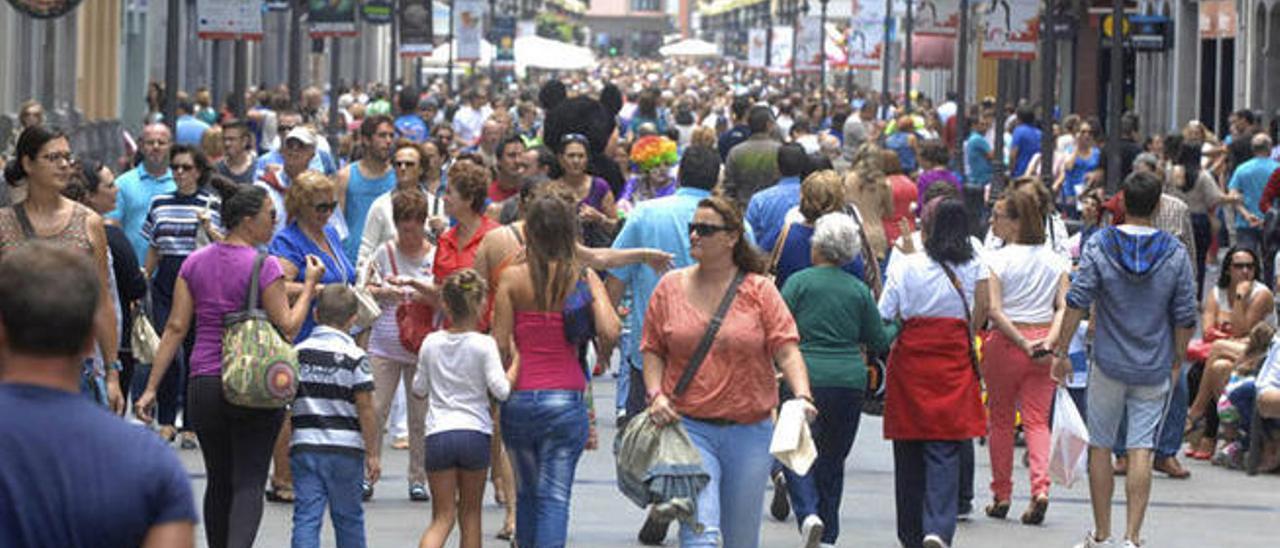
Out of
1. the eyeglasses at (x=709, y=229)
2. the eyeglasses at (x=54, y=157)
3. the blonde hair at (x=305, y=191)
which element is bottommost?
the eyeglasses at (x=709, y=229)

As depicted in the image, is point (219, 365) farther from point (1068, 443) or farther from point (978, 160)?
point (978, 160)

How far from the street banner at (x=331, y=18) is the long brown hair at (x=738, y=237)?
1071 inches

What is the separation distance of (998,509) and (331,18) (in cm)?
2455

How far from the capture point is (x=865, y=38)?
2448 inches

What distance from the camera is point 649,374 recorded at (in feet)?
30.5

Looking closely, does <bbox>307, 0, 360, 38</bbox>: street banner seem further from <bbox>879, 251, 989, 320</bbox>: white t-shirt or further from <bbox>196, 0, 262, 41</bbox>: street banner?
<bbox>879, 251, 989, 320</bbox>: white t-shirt

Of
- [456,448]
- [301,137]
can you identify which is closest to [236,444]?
[456,448]

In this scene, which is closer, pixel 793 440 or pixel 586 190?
pixel 793 440

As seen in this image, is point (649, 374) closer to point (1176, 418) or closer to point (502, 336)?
point (502, 336)

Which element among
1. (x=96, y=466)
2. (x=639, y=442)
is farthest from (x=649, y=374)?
(x=96, y=466)

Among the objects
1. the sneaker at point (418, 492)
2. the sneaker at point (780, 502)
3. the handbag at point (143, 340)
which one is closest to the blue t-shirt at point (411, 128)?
the sneaker at point (418, 492)

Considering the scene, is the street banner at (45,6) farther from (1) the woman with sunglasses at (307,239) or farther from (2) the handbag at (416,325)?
(1) the woman with sunglasses at (307,239)

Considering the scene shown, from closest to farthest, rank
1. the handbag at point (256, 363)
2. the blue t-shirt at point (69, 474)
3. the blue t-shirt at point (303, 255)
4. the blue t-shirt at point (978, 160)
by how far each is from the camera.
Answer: the blue t-shirt at point (69, 474) < the handbag at point (256, 363) < the blue t-shirt at point (303, 255) < the blue t-shirt at point (978, 160)

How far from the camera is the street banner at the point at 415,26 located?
52.1 metres
